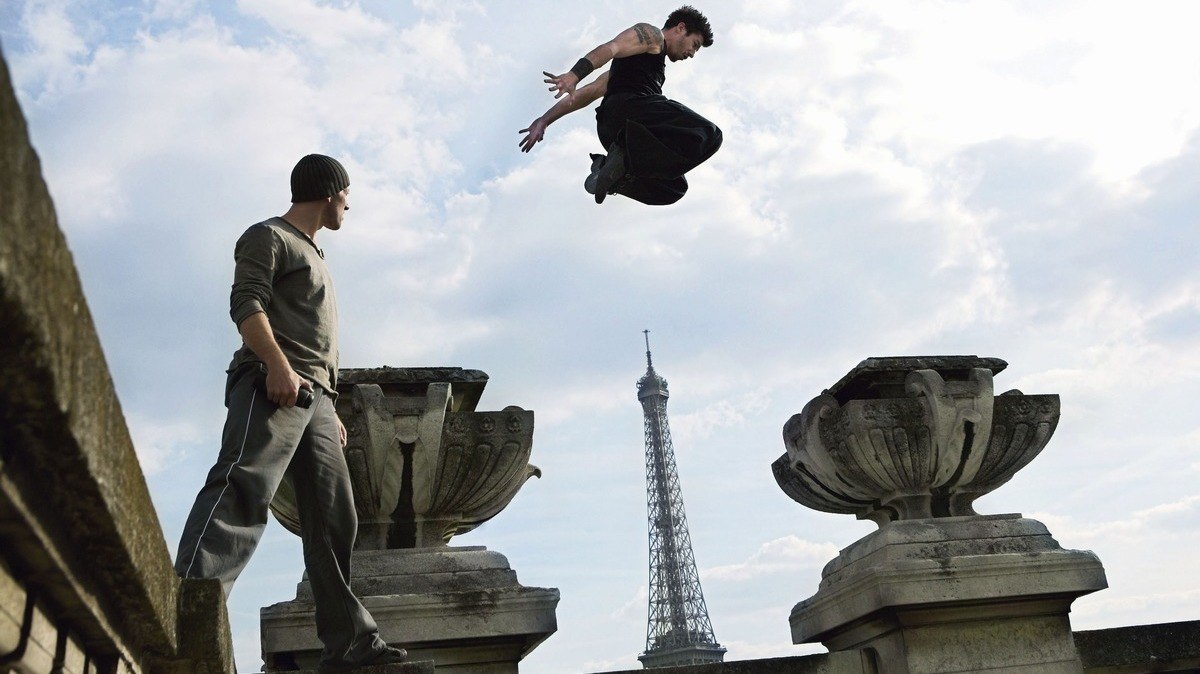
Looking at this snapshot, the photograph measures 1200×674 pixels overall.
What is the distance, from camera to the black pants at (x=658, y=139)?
6.08 meters

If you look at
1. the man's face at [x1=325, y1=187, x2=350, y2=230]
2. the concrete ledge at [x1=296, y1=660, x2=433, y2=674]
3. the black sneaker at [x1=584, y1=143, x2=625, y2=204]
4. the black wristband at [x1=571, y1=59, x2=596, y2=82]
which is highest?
the black wristband at [x1=571, y1=59, x2=596, y2=82]

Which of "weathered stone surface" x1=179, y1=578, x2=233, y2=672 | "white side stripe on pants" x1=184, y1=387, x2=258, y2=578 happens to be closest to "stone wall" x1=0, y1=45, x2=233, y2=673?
"weathered stone surface" x1=179, y1=578, x2=233, y2=672

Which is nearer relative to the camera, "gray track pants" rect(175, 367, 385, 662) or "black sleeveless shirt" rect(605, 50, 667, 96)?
"gray track pants" rect(175, 367, 385, 662)

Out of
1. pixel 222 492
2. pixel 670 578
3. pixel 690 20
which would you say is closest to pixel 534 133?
pixel 690 20

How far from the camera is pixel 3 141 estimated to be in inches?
54.2

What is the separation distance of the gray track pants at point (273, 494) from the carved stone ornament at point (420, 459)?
1.00 metres

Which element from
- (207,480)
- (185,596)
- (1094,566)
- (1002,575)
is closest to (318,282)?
(207,480)

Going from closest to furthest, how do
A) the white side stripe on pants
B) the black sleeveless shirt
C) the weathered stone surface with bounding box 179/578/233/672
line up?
the weathered stone surface with bounding box 179/578/233/672 < the white side stripe on pants < the black sleeveless shirt

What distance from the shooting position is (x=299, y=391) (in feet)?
13.7

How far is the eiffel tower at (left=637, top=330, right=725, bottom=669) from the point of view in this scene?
223 ft

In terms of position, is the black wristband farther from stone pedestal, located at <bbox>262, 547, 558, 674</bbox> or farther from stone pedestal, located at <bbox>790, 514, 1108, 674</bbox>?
stone pedestal, located at <bbox>790, 514, 1108, 674</bbox>

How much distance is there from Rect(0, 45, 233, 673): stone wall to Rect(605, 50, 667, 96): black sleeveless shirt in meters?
3.90

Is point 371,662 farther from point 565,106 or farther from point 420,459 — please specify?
point 565,106

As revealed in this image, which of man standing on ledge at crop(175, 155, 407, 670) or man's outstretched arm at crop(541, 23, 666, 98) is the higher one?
man's outstretched arm at crop(541, 23, 666, 98)
